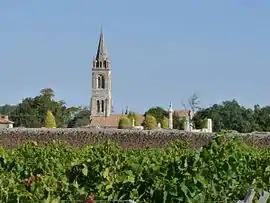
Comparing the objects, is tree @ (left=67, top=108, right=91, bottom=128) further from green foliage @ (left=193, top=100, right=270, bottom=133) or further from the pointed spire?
green foliage @ (left=193, top=100, right=270, bottom=133)

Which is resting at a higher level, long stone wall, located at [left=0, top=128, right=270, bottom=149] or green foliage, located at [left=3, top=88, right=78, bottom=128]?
green foliage, located at [left=3, top=88, right=78, bottom=128]

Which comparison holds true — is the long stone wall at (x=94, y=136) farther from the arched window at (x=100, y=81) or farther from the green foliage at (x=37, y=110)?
the arched window at (x=100, y=81)

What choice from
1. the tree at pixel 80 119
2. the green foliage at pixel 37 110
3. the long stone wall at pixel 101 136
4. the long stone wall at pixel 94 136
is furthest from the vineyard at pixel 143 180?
the tree at pixel 80 119

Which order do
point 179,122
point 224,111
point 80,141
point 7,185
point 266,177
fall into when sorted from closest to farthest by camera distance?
point 7,185
point 266,177
point 80,141
point 224,111
point 179,122

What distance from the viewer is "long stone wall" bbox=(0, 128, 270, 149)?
47.6 meters

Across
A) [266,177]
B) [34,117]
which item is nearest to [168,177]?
[266,177]

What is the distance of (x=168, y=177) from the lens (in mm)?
10016

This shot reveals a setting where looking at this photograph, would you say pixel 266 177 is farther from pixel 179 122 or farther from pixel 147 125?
pixel 179 122

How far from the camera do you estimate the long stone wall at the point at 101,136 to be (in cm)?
4759

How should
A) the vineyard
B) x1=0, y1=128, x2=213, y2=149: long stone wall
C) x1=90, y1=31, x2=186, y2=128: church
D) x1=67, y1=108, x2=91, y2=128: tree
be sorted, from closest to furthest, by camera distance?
the vineyard → x1=0, y1=128, x2=213, y2=149: long stone wall → x1=67, y1=108, x2=91, y2=128: tree → x1=90, y1=31, x2=186, y2=128: church

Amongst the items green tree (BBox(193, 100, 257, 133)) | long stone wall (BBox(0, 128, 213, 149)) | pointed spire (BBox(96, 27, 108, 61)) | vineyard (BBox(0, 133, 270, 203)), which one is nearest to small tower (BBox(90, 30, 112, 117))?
pointed spire (BBox(96, 27, 108, 61))

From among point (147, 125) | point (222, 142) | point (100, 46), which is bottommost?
point (222, 142)

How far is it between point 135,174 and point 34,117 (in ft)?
334

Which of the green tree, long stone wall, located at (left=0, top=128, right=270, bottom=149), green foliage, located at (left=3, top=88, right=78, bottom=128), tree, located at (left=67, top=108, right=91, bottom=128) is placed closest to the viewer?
long stone wall, located at (left=0, top=128, right=270, bottom=149)
